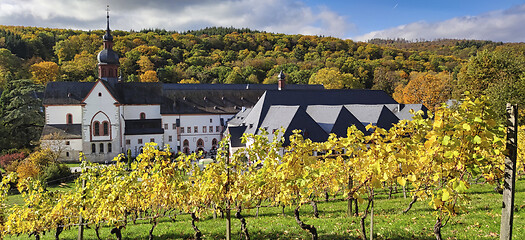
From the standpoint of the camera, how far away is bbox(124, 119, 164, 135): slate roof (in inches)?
1833

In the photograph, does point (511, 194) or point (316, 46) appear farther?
point (316, 46)

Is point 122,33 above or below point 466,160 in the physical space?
above

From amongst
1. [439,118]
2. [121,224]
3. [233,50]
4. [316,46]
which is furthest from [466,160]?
[316,46]

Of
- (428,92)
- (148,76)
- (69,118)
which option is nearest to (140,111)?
(69,118)

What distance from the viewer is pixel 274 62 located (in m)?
100

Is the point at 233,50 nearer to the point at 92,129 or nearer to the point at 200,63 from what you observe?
the point at 200,63

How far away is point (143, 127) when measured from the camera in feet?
157

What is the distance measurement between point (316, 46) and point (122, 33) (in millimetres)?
73103

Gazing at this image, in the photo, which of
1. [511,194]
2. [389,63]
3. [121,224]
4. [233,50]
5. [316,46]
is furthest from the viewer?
[316,46]

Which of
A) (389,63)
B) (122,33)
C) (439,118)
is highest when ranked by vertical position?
(122,33)

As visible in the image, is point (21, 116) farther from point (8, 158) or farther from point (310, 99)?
point (310, 99)

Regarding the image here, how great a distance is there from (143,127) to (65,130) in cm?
968

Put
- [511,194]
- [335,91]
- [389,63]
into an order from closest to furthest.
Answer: [511,194], [335,91], [389,63]

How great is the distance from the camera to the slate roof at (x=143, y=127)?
153 ft
